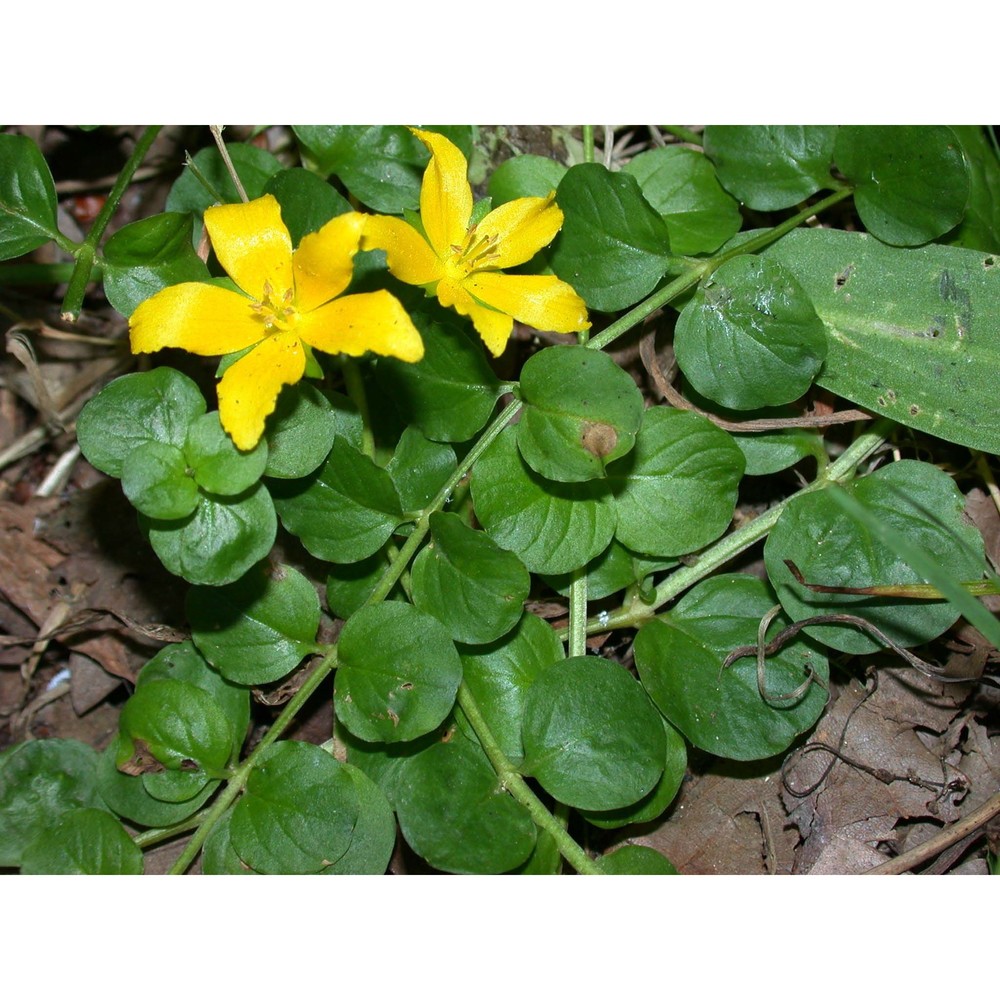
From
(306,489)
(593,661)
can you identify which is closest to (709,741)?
(593,661)

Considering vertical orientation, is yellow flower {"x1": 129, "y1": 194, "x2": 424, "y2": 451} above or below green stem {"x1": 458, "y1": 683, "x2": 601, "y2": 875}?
above

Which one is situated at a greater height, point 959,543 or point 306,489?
point 306,489

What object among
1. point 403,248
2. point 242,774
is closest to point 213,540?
point 242,774

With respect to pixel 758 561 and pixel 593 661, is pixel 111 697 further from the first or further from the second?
pixel 758 561

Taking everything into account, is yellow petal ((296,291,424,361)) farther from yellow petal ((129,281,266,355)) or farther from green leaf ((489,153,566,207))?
green leaf ((489,153,566,207))

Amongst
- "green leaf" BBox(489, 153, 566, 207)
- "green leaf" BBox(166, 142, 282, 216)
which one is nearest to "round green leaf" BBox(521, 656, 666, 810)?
"green leaf" BBox(489, 153, 566, 207)

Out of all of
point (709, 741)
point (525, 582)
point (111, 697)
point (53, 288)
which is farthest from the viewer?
point (53, 288)
